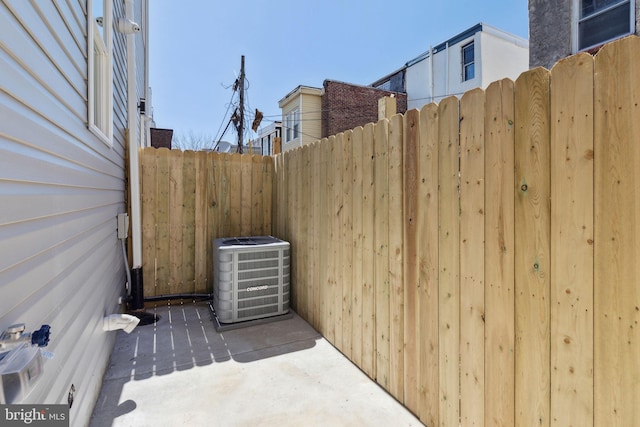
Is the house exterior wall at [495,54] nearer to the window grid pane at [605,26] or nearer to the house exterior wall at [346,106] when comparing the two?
the house exterior wall at [346,106]

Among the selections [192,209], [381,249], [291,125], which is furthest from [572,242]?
[291,125]

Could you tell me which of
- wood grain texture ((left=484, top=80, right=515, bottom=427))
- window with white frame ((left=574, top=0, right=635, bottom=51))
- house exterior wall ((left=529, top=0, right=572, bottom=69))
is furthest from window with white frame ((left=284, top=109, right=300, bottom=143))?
wood grain texture ((left=484, top=80, right=515, bottom=427))

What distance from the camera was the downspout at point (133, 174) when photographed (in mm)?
3754

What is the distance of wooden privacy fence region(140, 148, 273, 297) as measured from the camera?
14.6 feet

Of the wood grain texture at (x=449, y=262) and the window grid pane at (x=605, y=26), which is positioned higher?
the window grid pane at (x=605, y=26)

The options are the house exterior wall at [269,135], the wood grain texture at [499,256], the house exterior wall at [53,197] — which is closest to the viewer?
the house exterior wall at [53,197]

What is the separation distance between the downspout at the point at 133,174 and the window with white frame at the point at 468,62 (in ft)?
34.1

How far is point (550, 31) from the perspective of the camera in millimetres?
5824

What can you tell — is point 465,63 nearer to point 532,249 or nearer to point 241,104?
point 241,104

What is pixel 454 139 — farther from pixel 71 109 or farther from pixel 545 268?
pixel 71 109

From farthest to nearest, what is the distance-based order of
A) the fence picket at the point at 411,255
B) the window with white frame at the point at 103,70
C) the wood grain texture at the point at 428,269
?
the window with white frame at the point at 103,70, the fence picket at the point at 411,255, the wood grain texture at the point at 428,269

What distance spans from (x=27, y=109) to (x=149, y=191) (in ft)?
11.3

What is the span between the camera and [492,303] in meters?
1.67

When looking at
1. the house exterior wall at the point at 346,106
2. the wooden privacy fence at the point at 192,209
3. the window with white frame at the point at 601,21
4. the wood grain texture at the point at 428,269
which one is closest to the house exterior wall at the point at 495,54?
the house exterior wall at the point at 346,106
